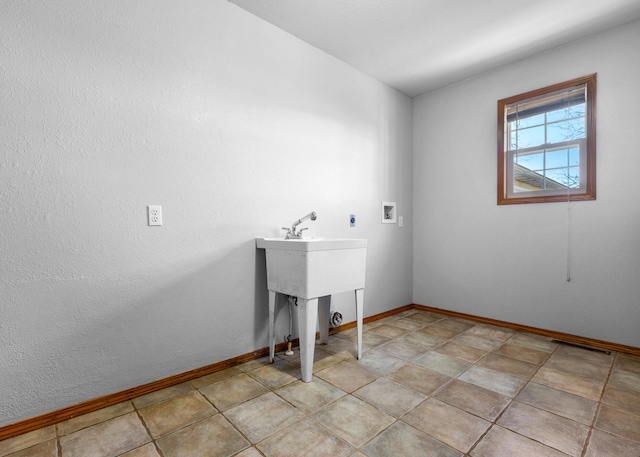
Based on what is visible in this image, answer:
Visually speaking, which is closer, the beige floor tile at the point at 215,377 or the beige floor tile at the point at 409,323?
the beige floor tile at the point at 215,377

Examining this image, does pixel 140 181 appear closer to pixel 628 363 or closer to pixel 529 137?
pixel 529 137

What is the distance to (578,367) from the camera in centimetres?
205

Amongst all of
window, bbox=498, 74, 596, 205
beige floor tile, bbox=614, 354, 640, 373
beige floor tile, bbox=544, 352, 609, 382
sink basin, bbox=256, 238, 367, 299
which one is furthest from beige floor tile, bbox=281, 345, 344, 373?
window, bbox=498, 74, 596, 205

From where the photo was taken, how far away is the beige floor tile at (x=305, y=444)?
49.6 inches

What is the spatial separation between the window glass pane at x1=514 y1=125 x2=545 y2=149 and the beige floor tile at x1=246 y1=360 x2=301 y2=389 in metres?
2.68

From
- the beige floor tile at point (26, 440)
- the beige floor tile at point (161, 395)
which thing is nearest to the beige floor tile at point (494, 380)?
the beige floor tile at point (161, 395)

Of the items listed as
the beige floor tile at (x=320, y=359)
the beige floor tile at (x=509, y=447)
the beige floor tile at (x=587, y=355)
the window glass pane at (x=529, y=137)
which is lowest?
the beige floor tile at (x=587, y=355)

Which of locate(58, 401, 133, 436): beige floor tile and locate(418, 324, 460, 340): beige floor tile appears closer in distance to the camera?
locate(58, 401, 133, 436): beige floor tile

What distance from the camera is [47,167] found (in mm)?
1464

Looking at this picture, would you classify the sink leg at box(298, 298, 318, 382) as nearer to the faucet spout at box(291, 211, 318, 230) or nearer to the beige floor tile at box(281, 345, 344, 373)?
the beige floor tile at box(281, 345, 344, 373)

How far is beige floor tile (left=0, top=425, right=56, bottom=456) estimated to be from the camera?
4.28 ft

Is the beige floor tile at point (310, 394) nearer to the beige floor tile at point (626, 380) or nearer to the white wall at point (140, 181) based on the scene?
the white wall at point (140, 181)

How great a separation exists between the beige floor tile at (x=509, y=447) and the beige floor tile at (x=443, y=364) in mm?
563

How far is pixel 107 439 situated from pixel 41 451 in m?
0.23
